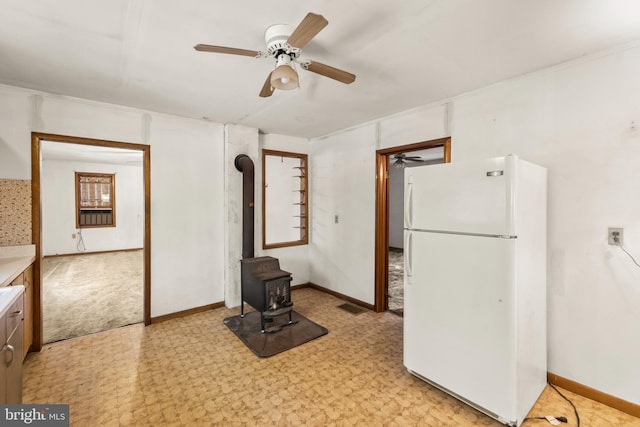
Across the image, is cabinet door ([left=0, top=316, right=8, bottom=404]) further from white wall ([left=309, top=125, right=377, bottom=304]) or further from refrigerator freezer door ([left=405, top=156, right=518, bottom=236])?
white wall ([left=309, top=125, right=377, bottom=304])

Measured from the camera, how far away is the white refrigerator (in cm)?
182

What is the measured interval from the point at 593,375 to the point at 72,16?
417 centimetres

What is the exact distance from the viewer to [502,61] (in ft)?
7.22

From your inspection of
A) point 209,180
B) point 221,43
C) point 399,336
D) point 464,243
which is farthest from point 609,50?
point 209,180

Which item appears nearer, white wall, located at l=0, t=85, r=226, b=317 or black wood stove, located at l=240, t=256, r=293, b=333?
white wall, located at l=0, t=85, r=226, b=317

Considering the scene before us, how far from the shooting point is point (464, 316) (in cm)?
201

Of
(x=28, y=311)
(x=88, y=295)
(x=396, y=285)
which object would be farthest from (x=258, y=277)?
(x=88, y=295)

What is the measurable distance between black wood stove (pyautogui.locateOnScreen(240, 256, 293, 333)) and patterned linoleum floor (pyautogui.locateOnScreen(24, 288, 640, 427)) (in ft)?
1.35

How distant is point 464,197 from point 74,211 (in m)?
9.14

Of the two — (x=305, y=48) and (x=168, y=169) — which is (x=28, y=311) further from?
(x=305, y=48)

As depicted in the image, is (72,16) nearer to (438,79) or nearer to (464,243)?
(438,79)

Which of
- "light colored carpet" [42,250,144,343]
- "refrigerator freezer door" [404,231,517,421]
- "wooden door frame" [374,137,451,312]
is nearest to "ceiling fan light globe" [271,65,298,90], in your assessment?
"refrigerator freezer door" [404,231,517,421]

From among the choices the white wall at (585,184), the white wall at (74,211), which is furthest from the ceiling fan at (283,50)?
the white wall at (74,211)

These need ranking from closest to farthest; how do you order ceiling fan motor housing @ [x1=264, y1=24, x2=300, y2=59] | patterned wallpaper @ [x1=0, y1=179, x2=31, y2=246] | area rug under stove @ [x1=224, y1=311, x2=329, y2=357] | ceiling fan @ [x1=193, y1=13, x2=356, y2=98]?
1. ceiling fan @ [x1=193, y1=13, x2=356, y2=98]
2. ceiling fan motor housing @ [x1=264, y1=24, x2=300, y2=59]
3. patterned wallpaper @ [x1=0, y1=179, x2=31, y2=246]
4. area rug under stove @ [x1=224, y1=311, x2=329, y2=357]
